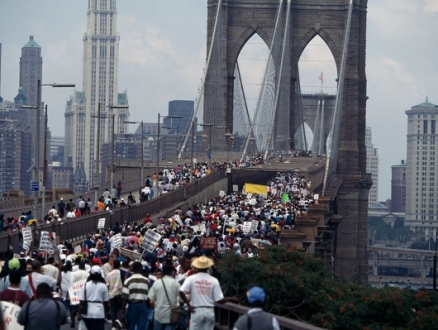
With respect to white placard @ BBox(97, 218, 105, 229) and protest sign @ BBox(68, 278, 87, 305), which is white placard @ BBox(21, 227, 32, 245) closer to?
protest sign @ BBox(68, 278, 87, 305)

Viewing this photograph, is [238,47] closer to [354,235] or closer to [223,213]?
[354,235]

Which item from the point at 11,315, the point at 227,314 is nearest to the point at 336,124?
the point at 227,314

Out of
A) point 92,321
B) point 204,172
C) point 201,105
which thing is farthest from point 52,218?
point 201,105

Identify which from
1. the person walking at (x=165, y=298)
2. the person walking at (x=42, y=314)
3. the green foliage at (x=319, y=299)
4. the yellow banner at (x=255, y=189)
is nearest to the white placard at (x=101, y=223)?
the green foliage at (x=319, y=299)

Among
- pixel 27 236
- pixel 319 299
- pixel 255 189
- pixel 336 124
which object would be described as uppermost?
pixel 336 124

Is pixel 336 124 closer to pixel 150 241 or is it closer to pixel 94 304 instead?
pixel 150 241
